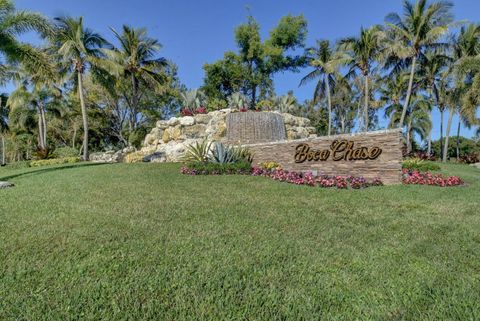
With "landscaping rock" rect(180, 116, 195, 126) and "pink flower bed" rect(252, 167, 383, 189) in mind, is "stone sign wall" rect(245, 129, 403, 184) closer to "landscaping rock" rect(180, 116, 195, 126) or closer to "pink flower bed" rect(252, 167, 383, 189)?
"pink flower bed" rect(252, 167, 383, 189)

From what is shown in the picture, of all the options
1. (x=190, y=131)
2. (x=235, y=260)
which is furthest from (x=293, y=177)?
(x=190, y=131)

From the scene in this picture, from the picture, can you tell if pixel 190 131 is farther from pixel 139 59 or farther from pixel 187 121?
pixel 139 59

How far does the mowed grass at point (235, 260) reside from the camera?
2.26m

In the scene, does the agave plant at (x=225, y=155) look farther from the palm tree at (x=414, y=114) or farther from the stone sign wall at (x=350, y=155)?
the palm tree at (x=414, y=114)

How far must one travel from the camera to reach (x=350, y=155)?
873cm

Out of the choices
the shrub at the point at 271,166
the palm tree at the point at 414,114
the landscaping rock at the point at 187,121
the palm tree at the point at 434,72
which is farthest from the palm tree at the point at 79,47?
the palm tree at the point at 414,114

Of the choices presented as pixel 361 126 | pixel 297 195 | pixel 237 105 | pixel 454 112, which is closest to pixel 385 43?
pixel 454 112

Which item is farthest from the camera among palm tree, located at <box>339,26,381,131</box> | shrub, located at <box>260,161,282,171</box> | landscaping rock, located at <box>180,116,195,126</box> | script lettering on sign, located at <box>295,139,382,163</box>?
palm tree, located at <box>339,26,381,131</box>

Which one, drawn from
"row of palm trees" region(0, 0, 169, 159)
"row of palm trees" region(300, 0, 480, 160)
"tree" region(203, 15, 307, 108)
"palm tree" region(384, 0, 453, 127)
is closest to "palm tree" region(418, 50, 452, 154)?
"row of palm trees" region(300, 0, 480, 160)

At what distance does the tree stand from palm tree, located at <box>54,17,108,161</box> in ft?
35.5

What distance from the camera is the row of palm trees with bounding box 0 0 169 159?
35.9ft

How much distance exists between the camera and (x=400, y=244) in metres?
3.58

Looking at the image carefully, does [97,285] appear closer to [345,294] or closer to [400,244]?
[345,294]

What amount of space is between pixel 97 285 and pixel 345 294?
2183 millimetres
